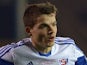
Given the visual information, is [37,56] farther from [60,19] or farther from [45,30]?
[60,19]

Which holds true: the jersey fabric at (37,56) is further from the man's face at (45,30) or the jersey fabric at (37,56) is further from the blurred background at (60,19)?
the blurred background at (60,19)

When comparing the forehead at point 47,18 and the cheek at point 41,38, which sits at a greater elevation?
the forehead at point 47,18

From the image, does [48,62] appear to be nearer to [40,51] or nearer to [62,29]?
[40,51]

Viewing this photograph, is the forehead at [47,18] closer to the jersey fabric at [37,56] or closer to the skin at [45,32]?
the skin at [45,32]

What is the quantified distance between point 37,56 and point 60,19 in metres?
0.72

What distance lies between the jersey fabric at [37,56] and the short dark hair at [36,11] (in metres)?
0.11

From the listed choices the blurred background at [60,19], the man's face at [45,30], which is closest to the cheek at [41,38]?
the man's face at [45,30]

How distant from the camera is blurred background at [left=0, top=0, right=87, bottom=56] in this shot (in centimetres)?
187

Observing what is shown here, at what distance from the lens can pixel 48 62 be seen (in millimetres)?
1209

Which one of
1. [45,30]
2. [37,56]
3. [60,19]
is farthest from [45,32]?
[60,19]

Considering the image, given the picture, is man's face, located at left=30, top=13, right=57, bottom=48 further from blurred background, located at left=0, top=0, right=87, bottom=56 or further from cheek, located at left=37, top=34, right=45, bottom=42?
blurred background, located at left=0, top=0, right=87, bottom=56

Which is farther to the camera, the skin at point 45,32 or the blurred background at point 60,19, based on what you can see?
the blurred background at point 60,19

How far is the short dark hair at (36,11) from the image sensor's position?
46.3 inches

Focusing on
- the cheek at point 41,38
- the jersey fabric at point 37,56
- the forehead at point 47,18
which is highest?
the forehead at point 47,18
